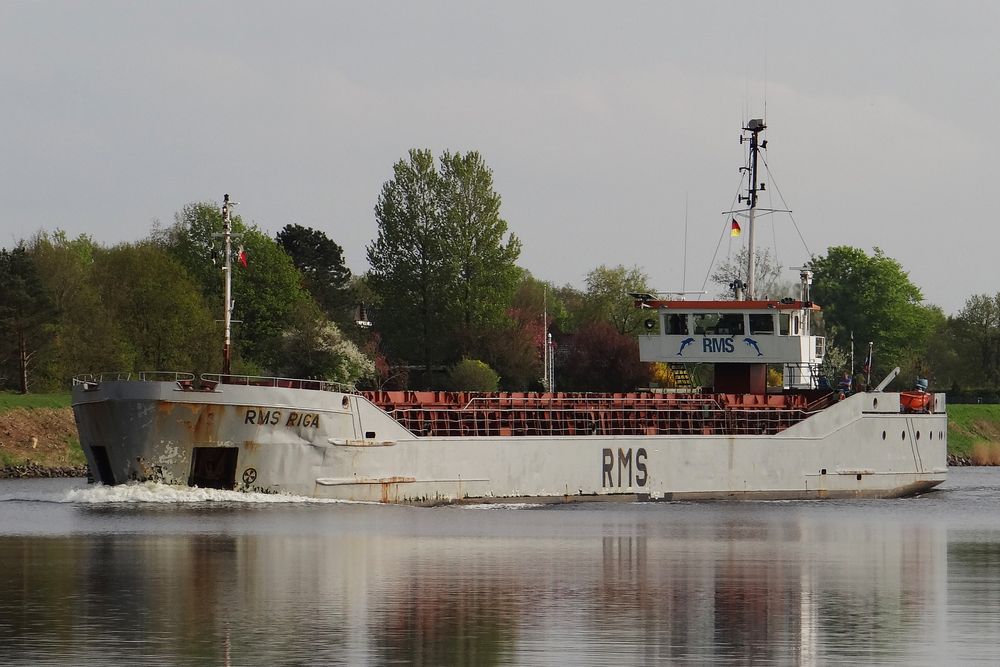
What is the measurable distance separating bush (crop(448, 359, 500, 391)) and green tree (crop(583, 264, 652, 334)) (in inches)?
1061

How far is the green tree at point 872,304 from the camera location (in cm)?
13638

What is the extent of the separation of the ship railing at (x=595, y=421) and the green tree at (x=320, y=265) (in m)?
67.9

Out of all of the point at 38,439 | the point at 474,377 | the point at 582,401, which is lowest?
the point at 38,439

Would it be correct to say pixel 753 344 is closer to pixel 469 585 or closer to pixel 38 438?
pixel 38 438

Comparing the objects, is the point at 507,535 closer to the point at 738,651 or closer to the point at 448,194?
the point at 738,651

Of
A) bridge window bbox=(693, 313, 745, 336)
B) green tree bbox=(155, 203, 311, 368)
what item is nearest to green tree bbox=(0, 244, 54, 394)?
green tree bbox=(155, 203, 311, 368)

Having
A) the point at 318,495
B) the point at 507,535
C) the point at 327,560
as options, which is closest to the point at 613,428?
the point at 318,495

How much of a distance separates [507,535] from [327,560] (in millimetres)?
7788

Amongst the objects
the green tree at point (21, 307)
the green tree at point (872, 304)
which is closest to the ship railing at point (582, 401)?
the green tree at point (21, 307)

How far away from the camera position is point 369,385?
4035 inches

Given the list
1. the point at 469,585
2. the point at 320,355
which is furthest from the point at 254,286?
the point at 469,585

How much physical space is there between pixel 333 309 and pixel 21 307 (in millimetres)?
42364

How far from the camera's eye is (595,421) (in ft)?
177

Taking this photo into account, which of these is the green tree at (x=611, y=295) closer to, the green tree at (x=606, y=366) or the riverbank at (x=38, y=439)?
the green tree at (x=606, y=366)
